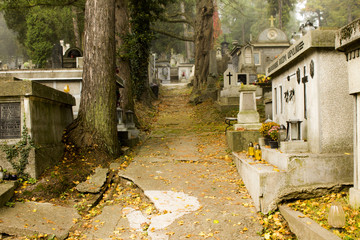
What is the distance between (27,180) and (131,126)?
5.55m

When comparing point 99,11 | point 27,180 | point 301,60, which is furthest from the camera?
point 99,11

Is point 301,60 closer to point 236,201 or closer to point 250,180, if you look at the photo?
point 250,180

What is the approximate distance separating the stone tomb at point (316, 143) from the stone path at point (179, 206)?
54 cm

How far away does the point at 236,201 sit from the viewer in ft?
18.6

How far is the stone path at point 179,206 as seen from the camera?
181 inches

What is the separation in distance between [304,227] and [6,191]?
14.8ft

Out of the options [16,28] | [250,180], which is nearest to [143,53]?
[250,180]

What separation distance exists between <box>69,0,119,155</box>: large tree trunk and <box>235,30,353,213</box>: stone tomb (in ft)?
12.4

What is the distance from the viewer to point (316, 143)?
546 cm

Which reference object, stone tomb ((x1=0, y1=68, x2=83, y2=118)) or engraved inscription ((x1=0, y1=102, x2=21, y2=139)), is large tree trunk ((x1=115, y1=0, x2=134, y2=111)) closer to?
stone tomb ((x1=0, y1=68, x2=83, y2=118))

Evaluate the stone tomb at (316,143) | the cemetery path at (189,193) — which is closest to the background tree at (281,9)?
the cemetery path at (189,193)

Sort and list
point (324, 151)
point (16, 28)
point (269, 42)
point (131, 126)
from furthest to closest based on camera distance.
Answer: point (16, 28)
point (269, 42)
point (131, 126)
point (324, 151)

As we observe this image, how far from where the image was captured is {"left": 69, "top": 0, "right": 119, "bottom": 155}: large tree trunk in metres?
7.74

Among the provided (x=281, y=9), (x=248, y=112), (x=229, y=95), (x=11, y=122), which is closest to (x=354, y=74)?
(x=248, y=112)
